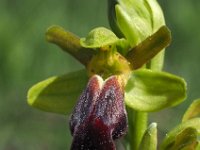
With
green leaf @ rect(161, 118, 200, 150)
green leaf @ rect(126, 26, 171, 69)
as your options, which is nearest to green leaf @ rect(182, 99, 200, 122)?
green leaf @ rect(161, 118, 200, 150)

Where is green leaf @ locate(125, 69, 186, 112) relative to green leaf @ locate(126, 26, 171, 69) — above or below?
below

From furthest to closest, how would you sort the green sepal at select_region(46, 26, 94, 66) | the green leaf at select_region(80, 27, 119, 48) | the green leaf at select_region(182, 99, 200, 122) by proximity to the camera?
1. the green leaf at select_region(182, 99, 200, 122)
2. the green sepal at select_region(46, 26, 94, 66)
3. the green leaf at select_region(80, 27, 119, 48)

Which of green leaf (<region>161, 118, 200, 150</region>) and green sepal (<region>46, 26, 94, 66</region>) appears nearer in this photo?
green leaf (<region>161, 118, 200, 150</region>)

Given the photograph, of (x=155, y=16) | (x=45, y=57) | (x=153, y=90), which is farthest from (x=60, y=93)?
(x=45, y=57)

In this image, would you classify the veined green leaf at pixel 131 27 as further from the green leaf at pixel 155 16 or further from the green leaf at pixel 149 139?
the green leaf at pixel 149 139

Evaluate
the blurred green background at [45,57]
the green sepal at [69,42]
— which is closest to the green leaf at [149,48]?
the green sepal at [69,42]

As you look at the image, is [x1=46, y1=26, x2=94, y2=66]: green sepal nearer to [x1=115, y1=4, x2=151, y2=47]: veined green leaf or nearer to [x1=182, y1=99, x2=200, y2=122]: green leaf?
[x1=115, y1=4, x2=151, y2=47]: veined green leaf
